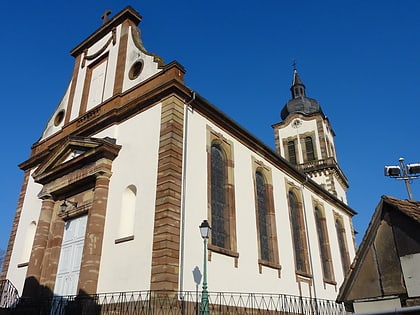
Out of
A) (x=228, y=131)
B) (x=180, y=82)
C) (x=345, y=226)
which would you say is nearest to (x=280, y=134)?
(x=345, y=226)

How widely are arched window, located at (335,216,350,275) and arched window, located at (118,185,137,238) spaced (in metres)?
16.6

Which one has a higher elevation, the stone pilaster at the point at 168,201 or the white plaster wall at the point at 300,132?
the white plaster wall at the point at 300,132

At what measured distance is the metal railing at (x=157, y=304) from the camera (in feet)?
32.1

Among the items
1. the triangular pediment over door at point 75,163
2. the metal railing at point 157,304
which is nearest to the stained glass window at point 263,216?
the metal railing at point 157,304

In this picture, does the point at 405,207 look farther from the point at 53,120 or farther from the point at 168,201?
the point at 53,120

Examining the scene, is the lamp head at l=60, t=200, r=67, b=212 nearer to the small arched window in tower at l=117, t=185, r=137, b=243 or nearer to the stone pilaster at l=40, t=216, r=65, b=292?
the stone pilaster at l=40, t=216, r=65, b=292

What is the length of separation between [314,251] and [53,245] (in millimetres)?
12964

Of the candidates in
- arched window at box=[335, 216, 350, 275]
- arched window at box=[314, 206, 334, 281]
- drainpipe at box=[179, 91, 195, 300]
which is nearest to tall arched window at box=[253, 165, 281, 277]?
drainpipe at box=[179, 91, 195, 300]

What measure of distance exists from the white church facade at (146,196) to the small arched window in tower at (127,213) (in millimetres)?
41

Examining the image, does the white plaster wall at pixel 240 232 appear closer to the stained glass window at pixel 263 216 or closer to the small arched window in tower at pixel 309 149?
the stained glass window at pixel 263 216

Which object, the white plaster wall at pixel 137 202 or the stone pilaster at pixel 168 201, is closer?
the stone pilaster at pixel 168 201

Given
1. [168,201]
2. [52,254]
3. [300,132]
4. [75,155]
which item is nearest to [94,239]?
[168,201]

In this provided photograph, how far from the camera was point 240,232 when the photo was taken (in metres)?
14.1

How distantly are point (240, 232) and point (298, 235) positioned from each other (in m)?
6.23
